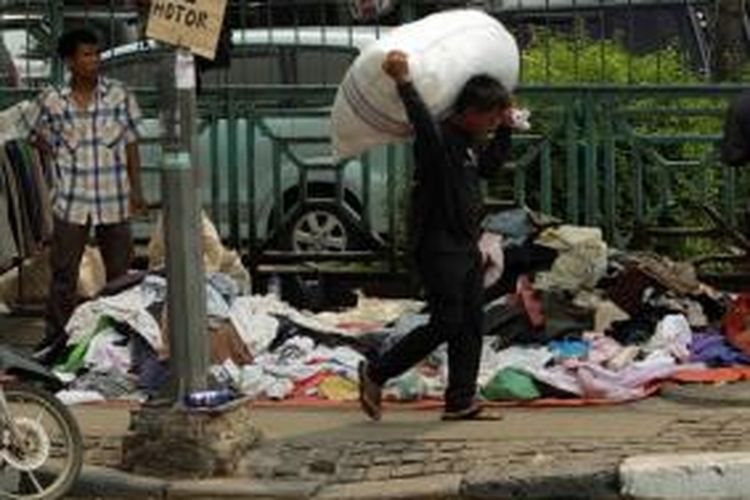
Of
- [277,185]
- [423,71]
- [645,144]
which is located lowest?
[277,185]

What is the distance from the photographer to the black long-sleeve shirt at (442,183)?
27.4ft

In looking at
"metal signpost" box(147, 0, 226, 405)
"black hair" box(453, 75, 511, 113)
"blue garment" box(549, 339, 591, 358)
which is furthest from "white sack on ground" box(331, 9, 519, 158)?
"blue garment" box(549, 339, 591, 358)

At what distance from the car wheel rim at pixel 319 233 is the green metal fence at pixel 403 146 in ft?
0.04

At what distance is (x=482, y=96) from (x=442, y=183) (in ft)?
1.47

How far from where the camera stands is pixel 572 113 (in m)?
11.1

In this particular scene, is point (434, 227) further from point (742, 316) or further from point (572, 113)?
point (572, 113)

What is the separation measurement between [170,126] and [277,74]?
377cm

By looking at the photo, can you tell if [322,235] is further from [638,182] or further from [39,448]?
[39,448]

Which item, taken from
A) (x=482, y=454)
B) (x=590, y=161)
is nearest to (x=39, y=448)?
(x=482, y=454)

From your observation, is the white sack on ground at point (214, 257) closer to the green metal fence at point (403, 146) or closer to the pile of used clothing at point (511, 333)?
the pile of used clothing at point (511, 333)

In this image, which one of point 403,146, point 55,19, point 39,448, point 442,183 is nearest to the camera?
point 39,448

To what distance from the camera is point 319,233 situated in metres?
11.5

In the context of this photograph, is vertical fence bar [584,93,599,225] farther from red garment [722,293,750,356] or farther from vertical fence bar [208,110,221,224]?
vertical fence bar [208,110,221,224]

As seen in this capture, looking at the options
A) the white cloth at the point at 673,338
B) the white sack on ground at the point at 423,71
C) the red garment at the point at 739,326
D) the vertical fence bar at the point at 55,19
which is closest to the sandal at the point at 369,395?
the white sack on ground at the point at 423,71
